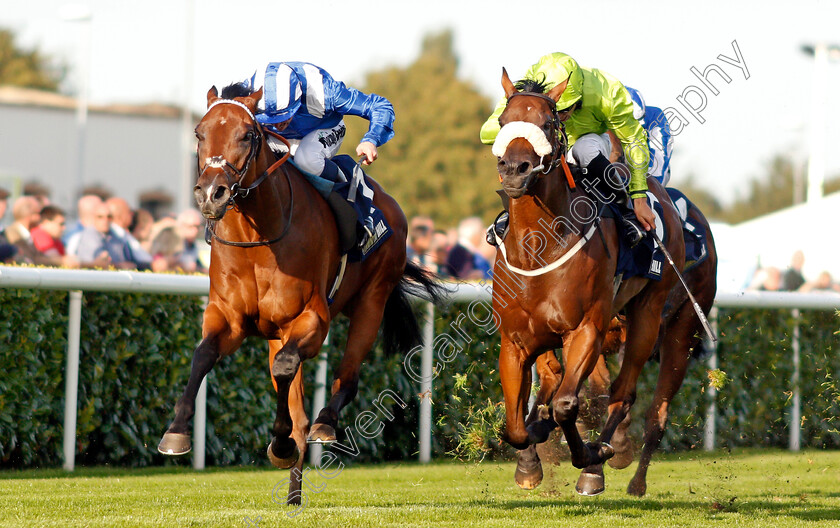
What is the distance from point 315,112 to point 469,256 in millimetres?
5224

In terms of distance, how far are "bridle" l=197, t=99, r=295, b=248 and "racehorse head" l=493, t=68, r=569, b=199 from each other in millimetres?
943

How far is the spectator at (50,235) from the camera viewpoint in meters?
8.42

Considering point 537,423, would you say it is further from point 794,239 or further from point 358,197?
point 794,239

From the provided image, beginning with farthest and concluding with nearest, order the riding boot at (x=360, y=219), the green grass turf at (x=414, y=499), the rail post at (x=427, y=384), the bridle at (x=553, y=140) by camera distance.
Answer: the rail post at (x=427, y=384)
the riding boot at (x=360, y=219)
the green grass turf at (x=414, y=499)
the bridle at (x=553, y=140)

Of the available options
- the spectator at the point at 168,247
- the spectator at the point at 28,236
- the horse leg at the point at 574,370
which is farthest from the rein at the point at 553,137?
the spectator at the point at 168,247

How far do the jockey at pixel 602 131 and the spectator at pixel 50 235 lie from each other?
14.5 ft

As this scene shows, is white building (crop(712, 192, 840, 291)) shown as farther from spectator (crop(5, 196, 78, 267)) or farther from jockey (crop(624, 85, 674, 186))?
spectator (crop(5, 196, 78, 267))

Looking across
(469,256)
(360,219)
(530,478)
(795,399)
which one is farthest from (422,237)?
(530,478)

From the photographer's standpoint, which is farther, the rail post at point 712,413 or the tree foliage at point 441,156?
the tree foliage at point 441,156

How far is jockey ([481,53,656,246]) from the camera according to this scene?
17.1 ft

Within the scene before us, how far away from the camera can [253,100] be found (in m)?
4.69

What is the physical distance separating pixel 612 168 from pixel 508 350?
102 centimetres

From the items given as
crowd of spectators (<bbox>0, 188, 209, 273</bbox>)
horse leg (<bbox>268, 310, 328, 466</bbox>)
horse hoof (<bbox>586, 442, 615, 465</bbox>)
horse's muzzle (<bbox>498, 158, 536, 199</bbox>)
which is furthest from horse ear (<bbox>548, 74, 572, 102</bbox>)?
crowd of spectators (<bbox>0, 188, 209, 273</bbox>)

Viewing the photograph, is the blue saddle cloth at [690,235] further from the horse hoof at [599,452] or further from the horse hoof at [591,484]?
the horse hoof at [591,484]
